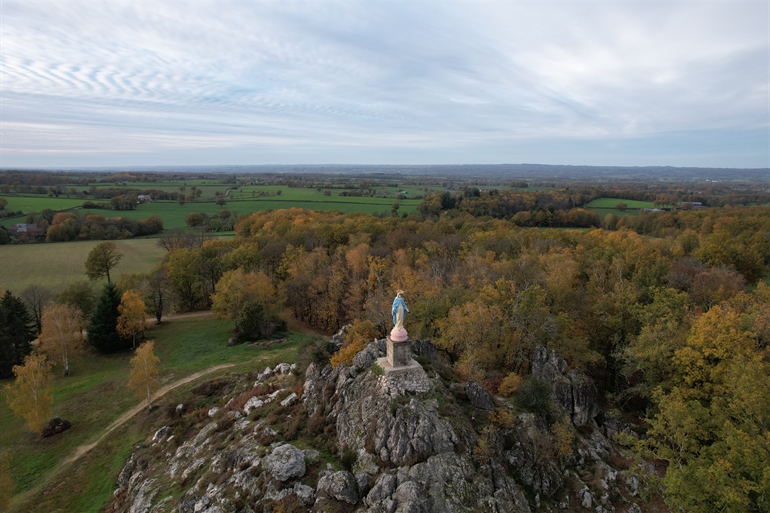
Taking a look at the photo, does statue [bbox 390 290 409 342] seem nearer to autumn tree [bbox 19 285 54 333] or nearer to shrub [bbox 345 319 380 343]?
shrub [bbox 345 319 380 343]

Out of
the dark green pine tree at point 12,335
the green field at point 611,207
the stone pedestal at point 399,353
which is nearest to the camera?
the stone pedestal at point 399,353

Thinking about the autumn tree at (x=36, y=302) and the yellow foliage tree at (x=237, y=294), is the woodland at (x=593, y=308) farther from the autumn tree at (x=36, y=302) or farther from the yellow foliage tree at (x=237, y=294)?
the autumn tree at (x=36, y=302)

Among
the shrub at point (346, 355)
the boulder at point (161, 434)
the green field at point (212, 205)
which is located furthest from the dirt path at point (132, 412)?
the green field at point (212, 205)

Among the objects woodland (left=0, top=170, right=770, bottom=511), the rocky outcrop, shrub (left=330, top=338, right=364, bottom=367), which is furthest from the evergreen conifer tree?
shrub (left=330, top=338, right=364, bottom=367)

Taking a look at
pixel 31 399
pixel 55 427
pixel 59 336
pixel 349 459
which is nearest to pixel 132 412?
pixel 55 427

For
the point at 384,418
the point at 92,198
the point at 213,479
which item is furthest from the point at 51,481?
the point at 92,198

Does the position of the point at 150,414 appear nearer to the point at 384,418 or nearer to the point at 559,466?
the point at 384,418
